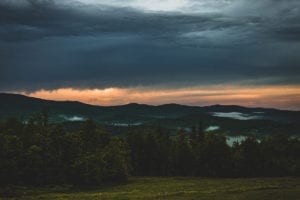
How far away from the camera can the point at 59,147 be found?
10919cm

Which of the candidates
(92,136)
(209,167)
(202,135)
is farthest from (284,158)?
(92,136)

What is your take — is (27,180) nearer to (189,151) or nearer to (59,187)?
(59,187)

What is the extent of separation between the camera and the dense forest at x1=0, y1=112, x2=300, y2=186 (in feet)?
339

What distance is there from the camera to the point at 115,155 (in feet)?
378

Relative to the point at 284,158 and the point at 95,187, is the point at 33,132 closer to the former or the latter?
the point at 95,187

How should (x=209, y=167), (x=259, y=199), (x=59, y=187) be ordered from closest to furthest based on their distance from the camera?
(x=259, y=199), (x=59, y=187), (x=209, y=167)

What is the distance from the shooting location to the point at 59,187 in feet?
317

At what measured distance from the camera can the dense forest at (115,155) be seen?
10319 centimetres

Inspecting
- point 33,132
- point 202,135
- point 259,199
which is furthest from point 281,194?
point 202,135

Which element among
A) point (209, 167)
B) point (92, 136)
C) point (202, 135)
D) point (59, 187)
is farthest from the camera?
point (202, 135)

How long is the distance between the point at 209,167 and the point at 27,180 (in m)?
56.6

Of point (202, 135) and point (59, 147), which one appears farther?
point (202, 135)

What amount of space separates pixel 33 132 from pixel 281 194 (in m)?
71.0

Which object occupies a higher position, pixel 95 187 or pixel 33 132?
pixel 33 132
